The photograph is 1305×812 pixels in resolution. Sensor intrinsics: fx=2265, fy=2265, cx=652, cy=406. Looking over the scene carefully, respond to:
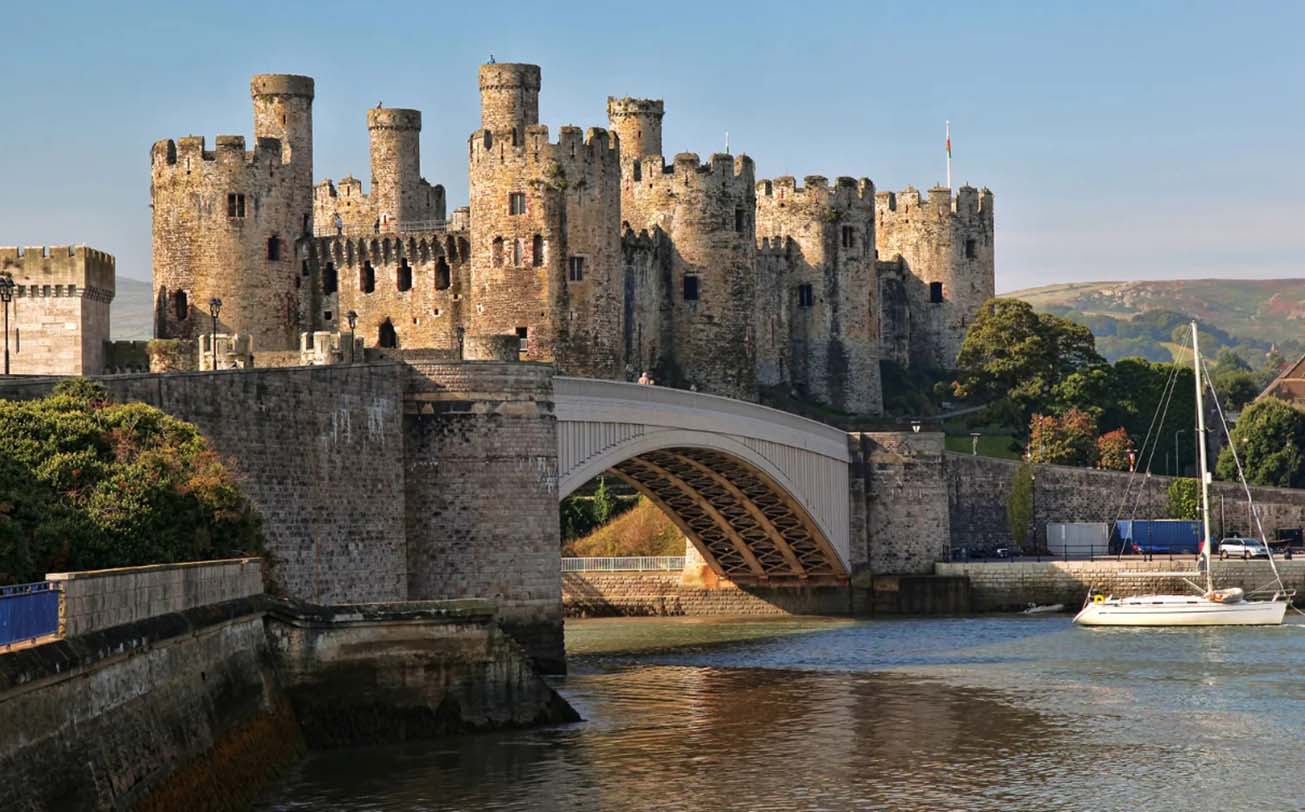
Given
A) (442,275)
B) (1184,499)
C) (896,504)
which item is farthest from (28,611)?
(1184,499)

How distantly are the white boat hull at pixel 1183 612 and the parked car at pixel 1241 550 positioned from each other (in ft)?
27.9

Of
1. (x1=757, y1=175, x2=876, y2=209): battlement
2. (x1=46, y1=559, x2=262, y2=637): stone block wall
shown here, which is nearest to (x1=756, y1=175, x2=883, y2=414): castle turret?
(x1=757, y1=175, x2=876, y2=209): battlement

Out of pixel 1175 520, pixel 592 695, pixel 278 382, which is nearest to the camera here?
pixel 278 382

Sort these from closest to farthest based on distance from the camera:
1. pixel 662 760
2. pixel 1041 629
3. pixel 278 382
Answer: pixel 662 760, pixel 278 382, pixel 1041 629

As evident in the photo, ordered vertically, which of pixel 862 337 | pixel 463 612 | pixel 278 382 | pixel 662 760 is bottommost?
pixel 662 760

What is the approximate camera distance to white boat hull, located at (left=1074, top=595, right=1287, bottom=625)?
57.2 m

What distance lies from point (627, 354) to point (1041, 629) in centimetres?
2170

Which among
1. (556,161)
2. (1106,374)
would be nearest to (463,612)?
(556,161)

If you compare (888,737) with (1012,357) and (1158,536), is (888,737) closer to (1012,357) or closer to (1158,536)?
(1158,536)

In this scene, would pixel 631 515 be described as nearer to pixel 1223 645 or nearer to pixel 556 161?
pixel 556 161

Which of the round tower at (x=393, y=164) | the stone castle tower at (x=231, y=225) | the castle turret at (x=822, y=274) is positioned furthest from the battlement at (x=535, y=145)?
the castle turret at (x=822, y=274)

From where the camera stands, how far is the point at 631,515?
7238 centimetres

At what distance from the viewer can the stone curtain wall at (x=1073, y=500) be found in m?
70.9

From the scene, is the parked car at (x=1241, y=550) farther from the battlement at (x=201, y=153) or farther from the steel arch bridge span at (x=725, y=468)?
the battlement at (x=201, y=153)
